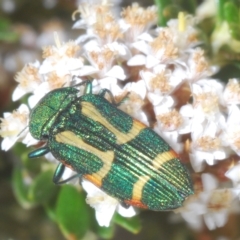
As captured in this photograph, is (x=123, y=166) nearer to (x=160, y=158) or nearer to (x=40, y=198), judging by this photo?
(x=160, y=158)

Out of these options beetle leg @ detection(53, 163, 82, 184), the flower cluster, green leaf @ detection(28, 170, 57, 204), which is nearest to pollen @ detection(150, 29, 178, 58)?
the flower cluster

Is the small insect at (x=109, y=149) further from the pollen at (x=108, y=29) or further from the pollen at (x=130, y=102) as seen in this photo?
the pollen at (x=108, y=29)

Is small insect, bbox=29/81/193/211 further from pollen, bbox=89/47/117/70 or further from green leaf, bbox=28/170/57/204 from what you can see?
green leaf, bbox=28/170/57/204

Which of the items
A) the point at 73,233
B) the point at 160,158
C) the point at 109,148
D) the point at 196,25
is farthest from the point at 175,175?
the point at 196,25

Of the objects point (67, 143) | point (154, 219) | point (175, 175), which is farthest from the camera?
point (154, 219)

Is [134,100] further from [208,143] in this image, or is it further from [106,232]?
[106,232]

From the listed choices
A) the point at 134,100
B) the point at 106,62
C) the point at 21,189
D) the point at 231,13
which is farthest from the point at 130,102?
the point at 21,189
